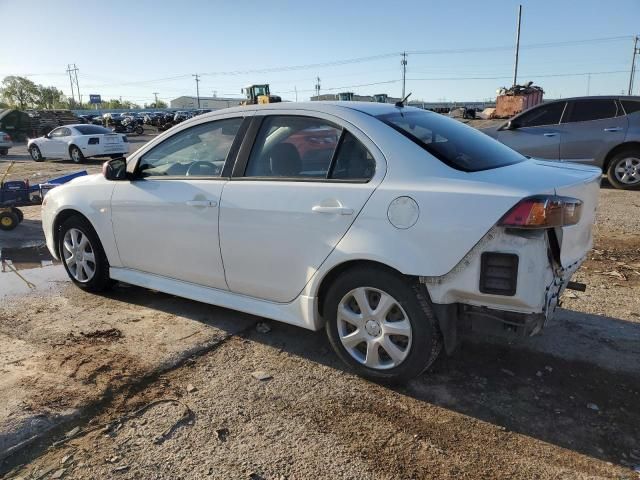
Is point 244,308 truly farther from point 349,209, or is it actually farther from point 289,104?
point 289,104

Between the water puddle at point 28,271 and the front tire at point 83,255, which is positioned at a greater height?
the front tire at point 83,255

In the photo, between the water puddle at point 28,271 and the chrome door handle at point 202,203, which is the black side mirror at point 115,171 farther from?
the water puddle at point 28,271

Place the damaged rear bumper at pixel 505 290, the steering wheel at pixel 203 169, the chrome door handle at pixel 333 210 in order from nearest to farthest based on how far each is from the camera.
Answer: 1. the damaged rear bumper at pixel 505 290
2. the chrome door handle at pixel 333 210
3. the steering wheel at pixel 203 169

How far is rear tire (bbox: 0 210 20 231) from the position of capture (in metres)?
7.79

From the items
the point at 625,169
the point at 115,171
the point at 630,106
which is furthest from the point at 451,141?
the point at 630,106

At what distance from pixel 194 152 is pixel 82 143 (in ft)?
56.5

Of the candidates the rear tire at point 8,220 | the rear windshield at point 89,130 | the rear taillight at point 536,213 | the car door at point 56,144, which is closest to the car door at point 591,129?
the rear taillight at point 536,213

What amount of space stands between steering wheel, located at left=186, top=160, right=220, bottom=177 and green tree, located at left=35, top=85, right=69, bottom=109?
4884 inches

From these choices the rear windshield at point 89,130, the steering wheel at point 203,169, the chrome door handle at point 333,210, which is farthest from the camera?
the rear windshield at point 89,130

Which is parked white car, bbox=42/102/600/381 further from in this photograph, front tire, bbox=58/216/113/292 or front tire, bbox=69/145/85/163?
front tire, bbox=69/145/85/163

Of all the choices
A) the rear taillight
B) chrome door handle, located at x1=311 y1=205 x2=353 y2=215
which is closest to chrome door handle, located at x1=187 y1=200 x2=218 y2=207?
chrome door handle, located at x1=311 y1=205 x2=353 y2=215

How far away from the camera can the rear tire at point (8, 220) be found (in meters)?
7.79

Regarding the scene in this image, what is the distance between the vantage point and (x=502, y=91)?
30000mm

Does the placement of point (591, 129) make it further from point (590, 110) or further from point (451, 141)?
point (451, 141)
